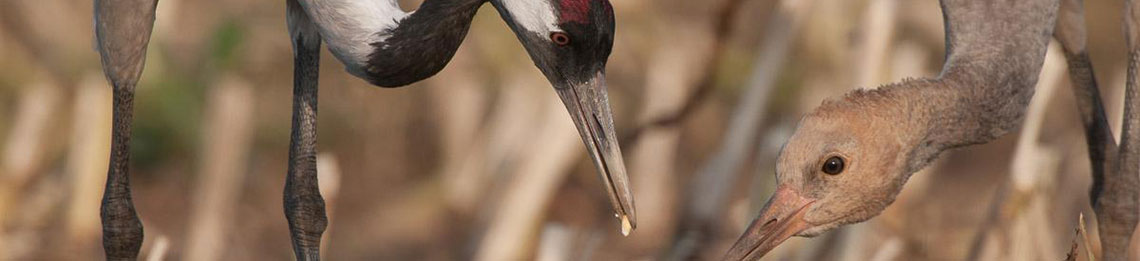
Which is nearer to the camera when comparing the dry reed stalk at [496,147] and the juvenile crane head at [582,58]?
the juvenile crane head at [582,58]

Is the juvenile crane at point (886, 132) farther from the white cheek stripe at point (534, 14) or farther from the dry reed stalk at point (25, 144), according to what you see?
the dry reed stalk at point (25, 144)

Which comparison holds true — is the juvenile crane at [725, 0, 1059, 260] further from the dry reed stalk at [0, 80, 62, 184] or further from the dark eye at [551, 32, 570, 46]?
the dry reed stalk at [0, 80, 62, 184]

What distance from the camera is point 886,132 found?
4.14 metres

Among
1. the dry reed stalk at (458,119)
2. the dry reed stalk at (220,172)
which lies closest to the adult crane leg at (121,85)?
the dry reed stalk at (220,172)

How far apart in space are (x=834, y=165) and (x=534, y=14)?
699 mm

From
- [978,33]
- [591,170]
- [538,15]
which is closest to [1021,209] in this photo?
[978,33]

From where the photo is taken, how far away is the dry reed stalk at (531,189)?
526cm

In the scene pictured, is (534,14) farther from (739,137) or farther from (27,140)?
(27,140)

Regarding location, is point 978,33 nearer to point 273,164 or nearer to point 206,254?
point 206,254

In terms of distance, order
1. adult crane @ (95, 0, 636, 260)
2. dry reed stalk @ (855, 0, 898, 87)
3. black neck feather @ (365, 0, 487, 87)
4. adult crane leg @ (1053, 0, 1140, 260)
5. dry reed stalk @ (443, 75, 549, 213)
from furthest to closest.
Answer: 1. dry reed stalk @ (443, 75, 549, 213)
2. dry reed stalk @ (855, 0, 898, 87)
3. adult crane leg @ (1053, 0, 1140, 260)
4. black neck feather @ (365, 0, 487, 87)
5. adult crane @ (95, 0, 636, 260)

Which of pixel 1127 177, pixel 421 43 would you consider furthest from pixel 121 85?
pixel 1127 177

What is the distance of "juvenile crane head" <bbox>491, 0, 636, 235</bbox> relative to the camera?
385 cm

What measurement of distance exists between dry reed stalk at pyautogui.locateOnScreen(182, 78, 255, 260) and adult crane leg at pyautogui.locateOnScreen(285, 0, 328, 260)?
2.20 ft

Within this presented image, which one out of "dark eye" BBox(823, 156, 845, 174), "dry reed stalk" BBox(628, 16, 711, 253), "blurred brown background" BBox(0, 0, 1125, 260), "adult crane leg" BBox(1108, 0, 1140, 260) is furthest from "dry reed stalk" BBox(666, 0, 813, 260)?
"dark eye" BBox(823, 156, 845, 174)
